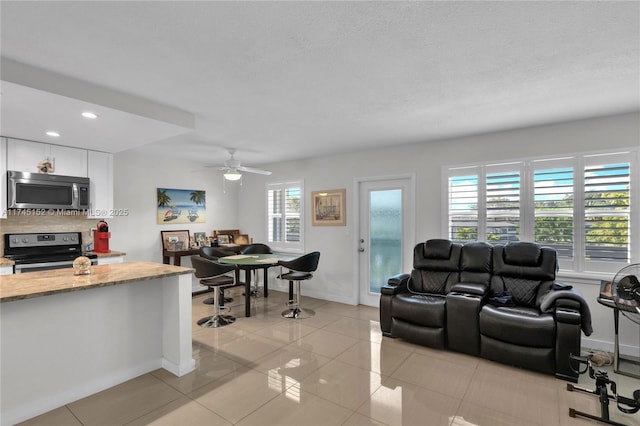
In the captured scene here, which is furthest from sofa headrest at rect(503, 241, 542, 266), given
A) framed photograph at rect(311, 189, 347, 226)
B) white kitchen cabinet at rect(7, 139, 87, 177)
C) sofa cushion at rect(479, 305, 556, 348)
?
white kitchen cabinet at rect(7, 139, 87, 177)

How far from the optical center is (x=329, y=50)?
6.85ft

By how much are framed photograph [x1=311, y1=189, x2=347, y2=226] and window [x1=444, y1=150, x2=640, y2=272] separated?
5.66ft

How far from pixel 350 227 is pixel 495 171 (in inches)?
89.2

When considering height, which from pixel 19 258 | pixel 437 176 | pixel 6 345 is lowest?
pixel 6 345

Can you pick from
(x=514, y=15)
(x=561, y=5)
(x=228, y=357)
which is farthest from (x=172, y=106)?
(x=561, y=5)

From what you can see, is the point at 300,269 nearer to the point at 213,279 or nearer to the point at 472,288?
the point at 213,279

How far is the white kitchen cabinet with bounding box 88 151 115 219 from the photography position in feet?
14.3

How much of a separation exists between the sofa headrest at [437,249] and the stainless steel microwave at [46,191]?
4497 millimetres

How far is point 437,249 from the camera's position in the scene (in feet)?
13.5

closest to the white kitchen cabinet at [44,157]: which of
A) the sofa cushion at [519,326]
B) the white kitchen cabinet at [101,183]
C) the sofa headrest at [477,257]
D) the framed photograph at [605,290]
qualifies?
the white kitchen cabinet at [101,183]

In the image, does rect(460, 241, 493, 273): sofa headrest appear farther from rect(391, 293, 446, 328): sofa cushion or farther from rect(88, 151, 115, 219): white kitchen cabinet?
rect(88, 151, 115, 219): white kitchen cabinet

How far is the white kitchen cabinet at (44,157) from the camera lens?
368cm

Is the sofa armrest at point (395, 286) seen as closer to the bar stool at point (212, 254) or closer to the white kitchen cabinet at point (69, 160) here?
the bar stool at point (212, 254)

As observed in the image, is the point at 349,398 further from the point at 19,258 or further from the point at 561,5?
the point at 19,258
